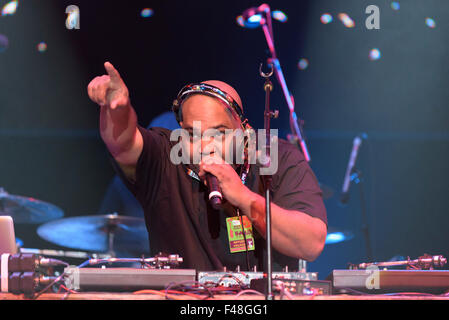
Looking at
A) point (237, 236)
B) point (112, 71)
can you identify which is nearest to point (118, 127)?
point (112, 71)

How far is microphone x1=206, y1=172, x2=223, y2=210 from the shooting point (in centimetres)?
177

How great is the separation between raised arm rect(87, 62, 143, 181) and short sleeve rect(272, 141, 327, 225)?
2.24 feet

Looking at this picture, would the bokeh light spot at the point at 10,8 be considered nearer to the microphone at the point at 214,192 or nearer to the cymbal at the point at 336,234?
the cymbal at the point at 336,234

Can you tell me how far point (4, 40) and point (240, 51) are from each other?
2.33m

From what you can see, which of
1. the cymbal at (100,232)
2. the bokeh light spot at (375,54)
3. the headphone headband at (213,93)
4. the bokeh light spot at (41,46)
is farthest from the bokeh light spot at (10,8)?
the bokeh light spot at (375,54)

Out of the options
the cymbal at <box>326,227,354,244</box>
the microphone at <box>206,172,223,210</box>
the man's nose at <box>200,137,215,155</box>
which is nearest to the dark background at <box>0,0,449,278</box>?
the cymbal at <box>326,227,354,244</box>

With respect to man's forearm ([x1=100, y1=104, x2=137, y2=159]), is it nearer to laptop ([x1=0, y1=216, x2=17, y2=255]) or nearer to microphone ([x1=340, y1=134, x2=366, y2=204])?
laptop ([x1=0, y1=216, x2=17, y2=255])

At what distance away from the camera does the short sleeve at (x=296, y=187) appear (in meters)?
2.19

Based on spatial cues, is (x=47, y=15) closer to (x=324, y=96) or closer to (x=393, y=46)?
(x=324, y=96)

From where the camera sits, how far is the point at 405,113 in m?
5.18

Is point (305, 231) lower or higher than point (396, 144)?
lower
